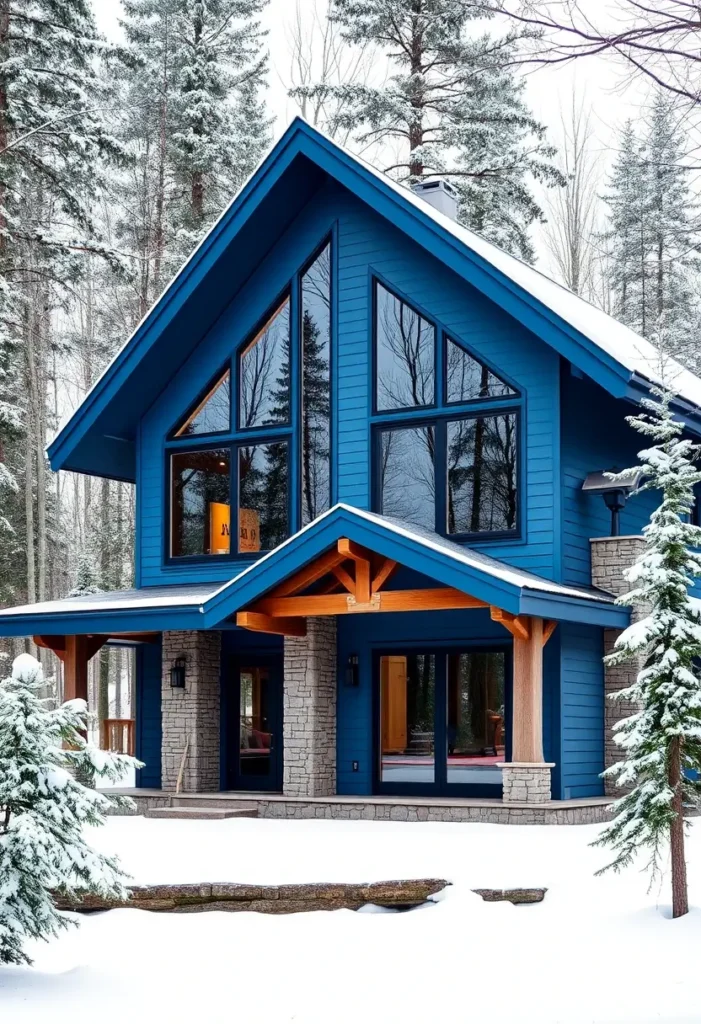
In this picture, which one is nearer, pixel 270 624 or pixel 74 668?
pixel 270 624

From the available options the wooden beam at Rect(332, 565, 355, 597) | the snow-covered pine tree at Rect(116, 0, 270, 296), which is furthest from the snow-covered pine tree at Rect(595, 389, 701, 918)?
the snow-covered pine tree at Rect(116, 0, 270, 296)

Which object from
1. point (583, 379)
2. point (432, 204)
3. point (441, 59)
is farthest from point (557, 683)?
point (441, 59)

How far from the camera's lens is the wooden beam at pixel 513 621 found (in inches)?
496

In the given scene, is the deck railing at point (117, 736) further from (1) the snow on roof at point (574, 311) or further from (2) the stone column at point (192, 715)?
(1) the snow on roof at point (574, 311)

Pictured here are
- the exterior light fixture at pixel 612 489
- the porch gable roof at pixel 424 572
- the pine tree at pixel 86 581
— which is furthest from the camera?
the pine tree at pixel 86 581

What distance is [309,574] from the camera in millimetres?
14102

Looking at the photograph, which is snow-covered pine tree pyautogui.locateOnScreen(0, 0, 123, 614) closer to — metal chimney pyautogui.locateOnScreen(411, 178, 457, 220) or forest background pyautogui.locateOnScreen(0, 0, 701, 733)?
forest background pyautogui.locateOnScreen(0, 0, 701, 733)

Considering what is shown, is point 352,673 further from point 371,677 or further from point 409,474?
point 409,474

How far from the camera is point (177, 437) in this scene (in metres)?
16.9

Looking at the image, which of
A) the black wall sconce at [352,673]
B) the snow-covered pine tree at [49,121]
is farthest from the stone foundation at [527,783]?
the snow-covered pine tree at [49,121]

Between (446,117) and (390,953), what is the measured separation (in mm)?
22103

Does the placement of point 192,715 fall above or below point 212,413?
below

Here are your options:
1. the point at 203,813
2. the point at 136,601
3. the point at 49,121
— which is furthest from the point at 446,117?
the point at 203,813

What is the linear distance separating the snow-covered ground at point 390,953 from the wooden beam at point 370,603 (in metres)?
2.82
